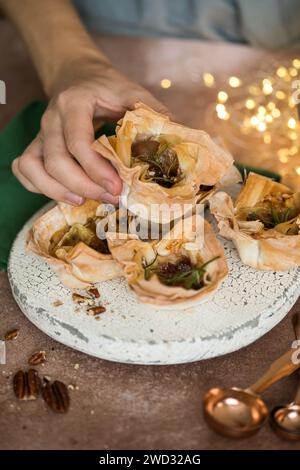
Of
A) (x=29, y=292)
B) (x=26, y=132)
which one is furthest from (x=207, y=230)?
(x=26, y=132)

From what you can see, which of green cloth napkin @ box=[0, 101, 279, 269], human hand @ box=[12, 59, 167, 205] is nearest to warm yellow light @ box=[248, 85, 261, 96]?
green cloth napkin @ box=[0, 101, 279, 269]

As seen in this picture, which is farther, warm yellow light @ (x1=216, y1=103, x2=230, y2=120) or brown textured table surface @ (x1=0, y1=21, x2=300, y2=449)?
warm yellow light @ (x1=216, y1=103, x2=230, y2=120)

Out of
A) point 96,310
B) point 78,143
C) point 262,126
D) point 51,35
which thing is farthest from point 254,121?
point 96,310

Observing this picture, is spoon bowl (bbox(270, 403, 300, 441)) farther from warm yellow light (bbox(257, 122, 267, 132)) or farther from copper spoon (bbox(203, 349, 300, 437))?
warm yellow light (bbox(257, 122, 267, 132))

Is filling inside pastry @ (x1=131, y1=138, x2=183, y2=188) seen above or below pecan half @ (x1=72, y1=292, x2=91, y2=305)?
above

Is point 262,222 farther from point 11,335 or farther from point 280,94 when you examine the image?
point 280,94

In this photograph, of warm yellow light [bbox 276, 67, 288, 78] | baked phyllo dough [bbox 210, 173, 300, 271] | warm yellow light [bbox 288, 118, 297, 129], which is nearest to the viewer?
baked phyllo dough [bbox 210, 173, 300, 271]
